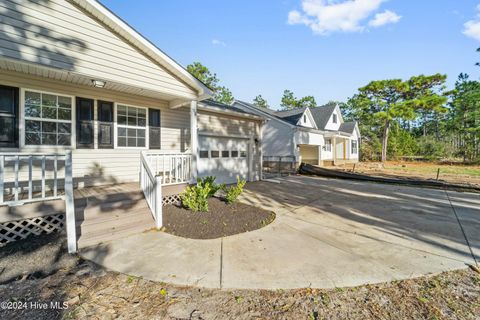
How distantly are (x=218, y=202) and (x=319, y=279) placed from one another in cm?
363

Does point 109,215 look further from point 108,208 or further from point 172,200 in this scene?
point 172,200

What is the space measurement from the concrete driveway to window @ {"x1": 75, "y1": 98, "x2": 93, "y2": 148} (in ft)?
11.0

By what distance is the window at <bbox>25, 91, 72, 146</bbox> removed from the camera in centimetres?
494

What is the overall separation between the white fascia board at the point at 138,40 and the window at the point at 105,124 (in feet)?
6.43

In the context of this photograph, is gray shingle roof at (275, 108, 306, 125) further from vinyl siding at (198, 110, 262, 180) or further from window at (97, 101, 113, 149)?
window at (97, 101, 113, 149)

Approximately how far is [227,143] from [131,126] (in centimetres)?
386

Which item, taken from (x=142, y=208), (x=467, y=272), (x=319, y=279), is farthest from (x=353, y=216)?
(x=142, y=208)

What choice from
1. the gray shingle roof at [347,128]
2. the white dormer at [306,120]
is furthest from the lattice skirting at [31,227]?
the gray shingle roof at [347,128]

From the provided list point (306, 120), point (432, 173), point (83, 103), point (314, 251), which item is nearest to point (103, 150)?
point (83, 103)

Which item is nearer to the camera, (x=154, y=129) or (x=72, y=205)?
(x=72, y=205)

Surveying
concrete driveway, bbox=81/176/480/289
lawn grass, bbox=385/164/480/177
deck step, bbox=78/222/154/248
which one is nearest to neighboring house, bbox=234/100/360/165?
lawn grass, bbox=385/164/480/177

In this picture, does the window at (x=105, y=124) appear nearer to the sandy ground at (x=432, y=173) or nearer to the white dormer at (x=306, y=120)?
the sandy ground at (x=432, y=173)

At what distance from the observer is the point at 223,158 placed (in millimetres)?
8984

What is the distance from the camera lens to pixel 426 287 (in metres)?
2.54
